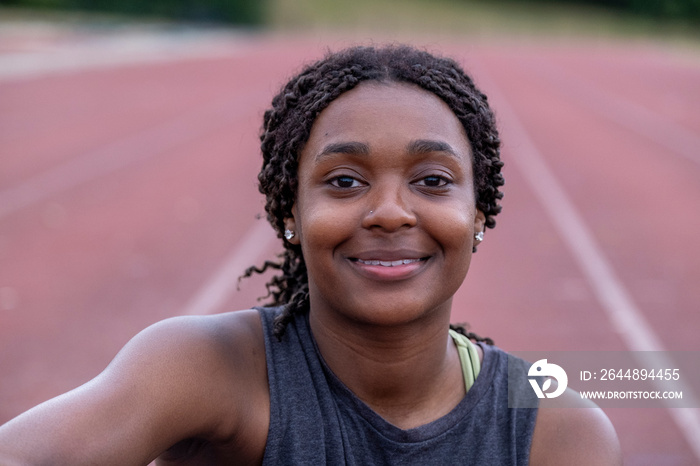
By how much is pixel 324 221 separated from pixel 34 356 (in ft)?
16.7

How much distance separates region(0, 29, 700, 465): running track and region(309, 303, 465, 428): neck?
0.90m

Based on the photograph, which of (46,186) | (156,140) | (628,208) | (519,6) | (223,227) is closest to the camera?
(223,227)

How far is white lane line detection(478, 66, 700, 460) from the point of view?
18.2 ft

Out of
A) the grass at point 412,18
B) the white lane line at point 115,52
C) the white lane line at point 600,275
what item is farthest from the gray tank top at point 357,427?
the grass at point 412,18

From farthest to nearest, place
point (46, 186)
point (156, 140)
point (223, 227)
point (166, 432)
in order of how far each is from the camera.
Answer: point (156, 140), point (46, 186), point (223, 227), point (166, 432)

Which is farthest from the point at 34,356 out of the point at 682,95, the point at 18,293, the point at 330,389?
the point at 682,95

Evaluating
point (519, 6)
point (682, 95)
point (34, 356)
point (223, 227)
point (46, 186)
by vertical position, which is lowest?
point (34, 356)

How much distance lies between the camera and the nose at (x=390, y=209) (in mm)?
1822

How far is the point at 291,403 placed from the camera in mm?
1853

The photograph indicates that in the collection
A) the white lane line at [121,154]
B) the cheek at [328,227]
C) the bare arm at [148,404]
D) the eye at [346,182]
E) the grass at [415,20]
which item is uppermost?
the grass at [415,20]

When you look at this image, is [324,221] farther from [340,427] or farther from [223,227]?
[223,227]

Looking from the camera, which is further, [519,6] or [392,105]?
[519,6]

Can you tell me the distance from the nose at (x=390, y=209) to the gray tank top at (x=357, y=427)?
37cm

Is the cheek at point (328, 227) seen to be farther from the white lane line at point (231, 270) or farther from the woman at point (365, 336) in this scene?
the white lane line at point (231, 270)
